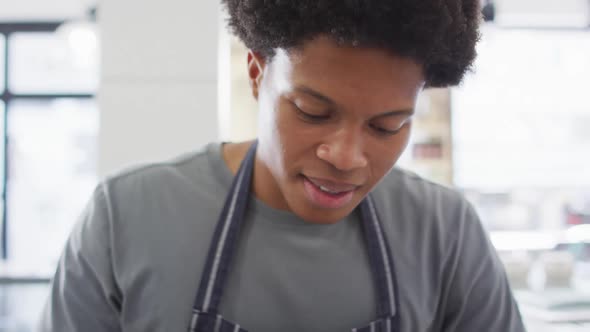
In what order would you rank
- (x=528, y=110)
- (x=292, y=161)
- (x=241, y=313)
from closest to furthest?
(x=292, y=161) → (x=241, y=313) → (x=528, y=110)

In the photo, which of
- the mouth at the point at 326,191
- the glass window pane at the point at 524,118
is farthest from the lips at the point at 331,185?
the glass window pane at the point at 524,118

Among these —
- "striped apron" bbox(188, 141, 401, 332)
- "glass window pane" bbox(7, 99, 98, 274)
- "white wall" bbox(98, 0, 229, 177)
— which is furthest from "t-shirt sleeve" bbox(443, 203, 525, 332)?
"glass window pane" bbox(7, 99, 98, 274)

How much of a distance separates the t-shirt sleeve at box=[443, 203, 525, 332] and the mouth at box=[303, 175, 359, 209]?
364 millimetres

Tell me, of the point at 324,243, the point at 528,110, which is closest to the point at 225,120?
the point at 324,243

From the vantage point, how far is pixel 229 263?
0.97 m

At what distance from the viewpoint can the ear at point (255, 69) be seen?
2.91 feet

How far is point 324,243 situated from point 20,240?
5.38m

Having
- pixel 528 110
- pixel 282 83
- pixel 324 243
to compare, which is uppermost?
pixel 528 110

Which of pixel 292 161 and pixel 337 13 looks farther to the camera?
pixel 292 161

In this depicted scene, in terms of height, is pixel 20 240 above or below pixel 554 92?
below

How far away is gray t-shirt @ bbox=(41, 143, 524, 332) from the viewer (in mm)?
937

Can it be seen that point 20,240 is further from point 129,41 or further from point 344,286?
point 344,286

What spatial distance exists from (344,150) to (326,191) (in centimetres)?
9

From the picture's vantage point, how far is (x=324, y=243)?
1.01m
